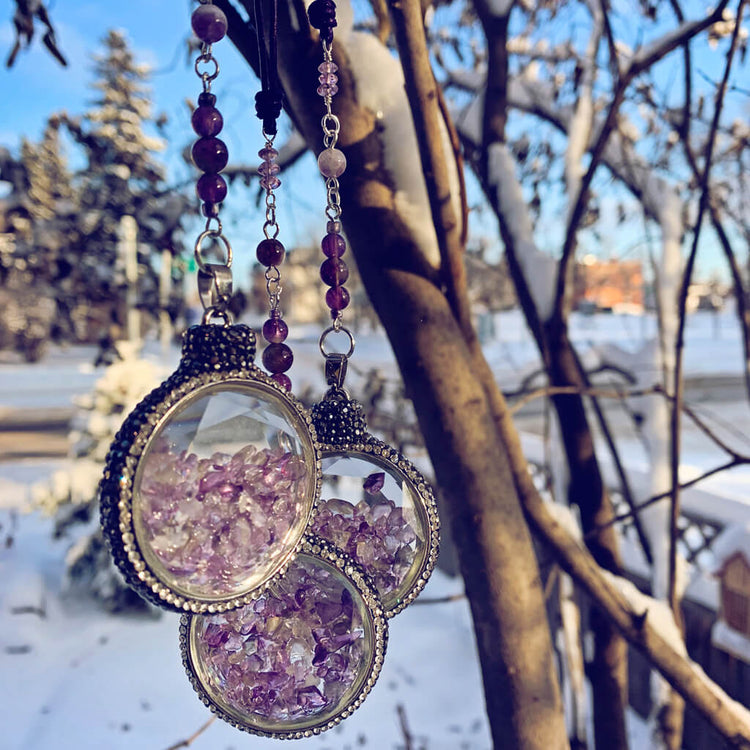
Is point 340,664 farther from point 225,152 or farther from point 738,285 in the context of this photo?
point 738,285

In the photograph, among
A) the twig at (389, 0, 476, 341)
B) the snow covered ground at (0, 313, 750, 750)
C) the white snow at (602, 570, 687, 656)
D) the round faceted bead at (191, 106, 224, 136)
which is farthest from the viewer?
the snow covered ground at (0, 313, 750, 750)

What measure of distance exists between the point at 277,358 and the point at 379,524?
0.33 meters

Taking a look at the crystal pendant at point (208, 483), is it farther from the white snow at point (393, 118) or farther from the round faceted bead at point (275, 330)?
the white snow at point (393, 118)

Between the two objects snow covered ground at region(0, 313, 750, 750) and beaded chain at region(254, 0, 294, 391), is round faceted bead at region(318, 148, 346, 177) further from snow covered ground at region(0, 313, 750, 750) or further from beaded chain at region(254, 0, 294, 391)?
snow covered ground at region(0, 313, 750, 750)

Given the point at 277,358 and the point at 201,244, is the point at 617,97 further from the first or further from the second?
the point at 201,244

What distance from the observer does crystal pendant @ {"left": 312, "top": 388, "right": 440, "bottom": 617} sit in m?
1.04

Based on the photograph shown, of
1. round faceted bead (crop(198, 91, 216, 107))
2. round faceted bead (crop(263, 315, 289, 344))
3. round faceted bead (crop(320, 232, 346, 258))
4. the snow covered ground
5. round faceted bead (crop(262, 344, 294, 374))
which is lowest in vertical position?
the snow covered ground

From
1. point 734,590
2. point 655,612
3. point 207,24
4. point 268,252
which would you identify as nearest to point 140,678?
point 734,590

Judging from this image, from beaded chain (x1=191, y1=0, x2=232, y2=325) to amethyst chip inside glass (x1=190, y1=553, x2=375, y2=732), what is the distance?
426 mm

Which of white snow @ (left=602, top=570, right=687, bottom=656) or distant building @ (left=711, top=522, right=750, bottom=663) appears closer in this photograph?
white snow @ (left=602, top=570, right=687, bottom=656)

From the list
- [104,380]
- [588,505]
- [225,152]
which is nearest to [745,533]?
[588,505]

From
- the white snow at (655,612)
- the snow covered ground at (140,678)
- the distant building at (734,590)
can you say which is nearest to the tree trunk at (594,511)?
the white snow at (655,612)

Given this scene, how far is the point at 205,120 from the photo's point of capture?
2.76ft

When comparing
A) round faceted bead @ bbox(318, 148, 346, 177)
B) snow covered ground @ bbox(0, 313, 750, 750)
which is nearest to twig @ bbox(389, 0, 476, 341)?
round faceted bead @ bbox(318, 148, 346, 177)
